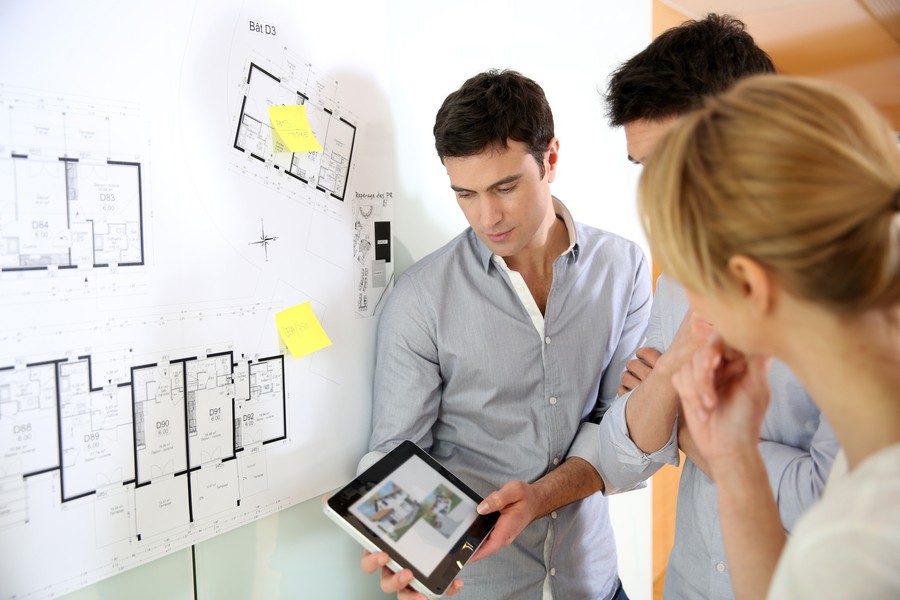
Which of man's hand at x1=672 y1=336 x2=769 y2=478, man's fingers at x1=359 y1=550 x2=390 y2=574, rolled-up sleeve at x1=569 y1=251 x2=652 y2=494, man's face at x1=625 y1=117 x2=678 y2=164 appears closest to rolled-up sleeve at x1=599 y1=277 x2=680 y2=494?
rolled-up sleeve at x1=569 y1=251 x2=652 y2=494

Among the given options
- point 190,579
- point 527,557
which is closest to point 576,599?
point 527,557

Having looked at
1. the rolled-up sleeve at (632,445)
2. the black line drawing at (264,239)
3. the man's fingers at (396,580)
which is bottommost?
the man's fingers at (396,580)

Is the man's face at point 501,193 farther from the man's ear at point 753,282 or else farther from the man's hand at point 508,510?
the man's ear at point 753,282

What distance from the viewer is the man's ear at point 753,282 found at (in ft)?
2.10

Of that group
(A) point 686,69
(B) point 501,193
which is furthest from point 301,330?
(A) point 686,69

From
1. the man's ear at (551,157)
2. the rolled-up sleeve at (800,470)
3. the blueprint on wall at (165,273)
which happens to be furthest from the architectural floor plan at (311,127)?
the rolled-up sleeve at (800,470)

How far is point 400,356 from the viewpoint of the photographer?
4.73 ft

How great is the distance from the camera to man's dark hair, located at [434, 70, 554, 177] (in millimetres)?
1398

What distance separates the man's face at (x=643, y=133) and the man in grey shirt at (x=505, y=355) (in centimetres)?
29

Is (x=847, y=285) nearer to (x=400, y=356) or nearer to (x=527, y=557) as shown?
(x=400, y=356)

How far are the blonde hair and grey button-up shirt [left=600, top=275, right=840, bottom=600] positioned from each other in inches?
17.6

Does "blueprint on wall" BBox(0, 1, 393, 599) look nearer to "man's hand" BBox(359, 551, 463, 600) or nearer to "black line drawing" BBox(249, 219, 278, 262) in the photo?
"black line drawing" BBox(249, 219, 278, 262)

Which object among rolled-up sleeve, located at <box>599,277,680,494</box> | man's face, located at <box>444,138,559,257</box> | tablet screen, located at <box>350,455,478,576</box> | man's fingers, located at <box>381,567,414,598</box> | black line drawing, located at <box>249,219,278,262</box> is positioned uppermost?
man's face, located at <box>444,138,559,257</box>

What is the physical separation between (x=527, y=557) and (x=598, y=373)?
1.55 feet
